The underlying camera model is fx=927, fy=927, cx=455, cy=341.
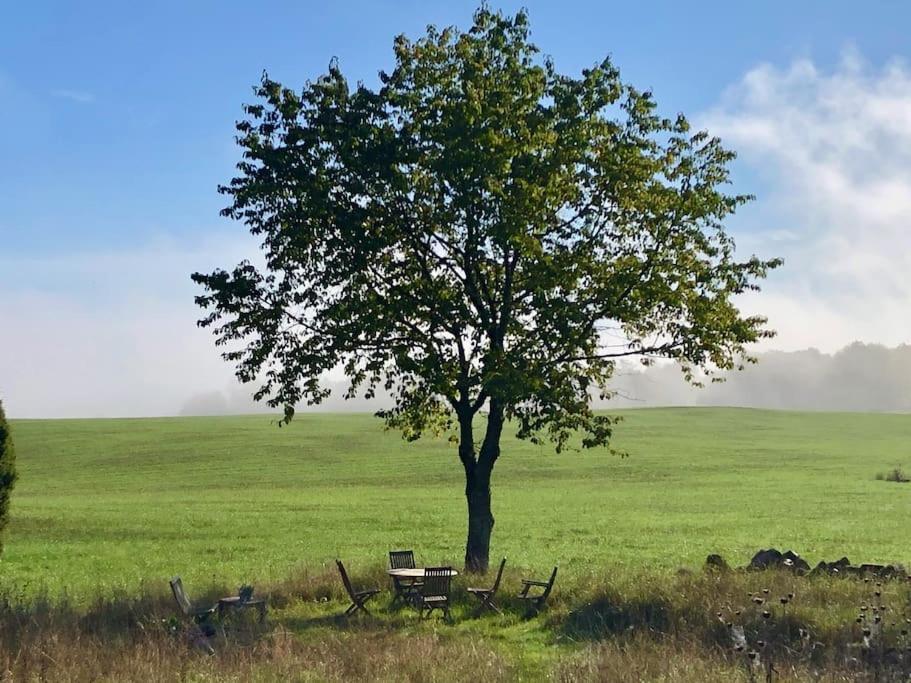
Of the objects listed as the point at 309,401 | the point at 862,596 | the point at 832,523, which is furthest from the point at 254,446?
the point at 862,596

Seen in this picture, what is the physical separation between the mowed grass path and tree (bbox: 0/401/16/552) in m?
2.31

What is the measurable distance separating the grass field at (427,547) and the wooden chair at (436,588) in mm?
310

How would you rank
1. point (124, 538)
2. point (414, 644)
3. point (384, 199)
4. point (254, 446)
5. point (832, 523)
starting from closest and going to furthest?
point (414, 644), point (384, 199), point (124, 538), point (832, 523), point (254, 446)

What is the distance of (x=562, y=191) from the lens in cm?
2116

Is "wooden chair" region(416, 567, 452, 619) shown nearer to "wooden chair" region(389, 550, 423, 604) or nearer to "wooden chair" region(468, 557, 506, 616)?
"wooden chair" region(468, 557, 506, 616)

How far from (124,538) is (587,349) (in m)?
22.9

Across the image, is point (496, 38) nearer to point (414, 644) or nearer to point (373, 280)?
point (373, 280)

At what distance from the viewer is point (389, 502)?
47.6m

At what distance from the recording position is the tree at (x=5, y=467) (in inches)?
850

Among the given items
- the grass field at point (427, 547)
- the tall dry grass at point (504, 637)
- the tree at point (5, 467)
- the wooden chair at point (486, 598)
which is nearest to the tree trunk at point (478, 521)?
the grass field at point (427, 547)

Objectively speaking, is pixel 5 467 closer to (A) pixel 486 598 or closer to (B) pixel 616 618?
(A) pixel 486 598

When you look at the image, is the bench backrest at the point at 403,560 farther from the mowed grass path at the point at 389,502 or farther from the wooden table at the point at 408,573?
the mowed grass path at the point at 389,502

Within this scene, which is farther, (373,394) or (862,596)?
(373,394)

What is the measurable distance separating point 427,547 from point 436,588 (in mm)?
A: 15135
